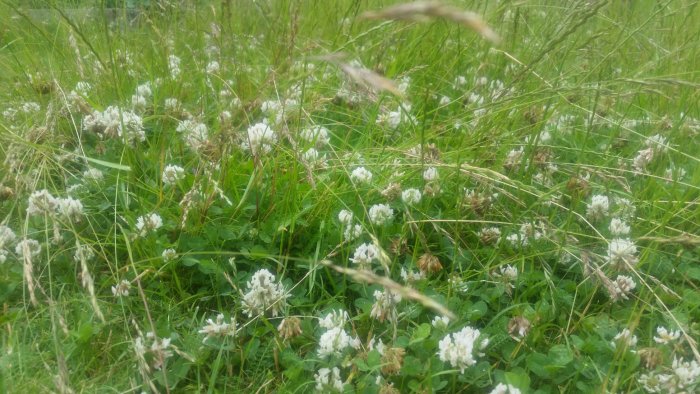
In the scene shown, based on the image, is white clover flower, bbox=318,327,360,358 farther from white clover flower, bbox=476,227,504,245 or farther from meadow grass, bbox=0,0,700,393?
white clover flower, bbox=476,227,504,245

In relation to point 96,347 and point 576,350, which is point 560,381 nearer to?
point 576,350

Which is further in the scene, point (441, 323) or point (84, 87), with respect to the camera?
point (84, 87)

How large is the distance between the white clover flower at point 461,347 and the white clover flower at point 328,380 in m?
0.27

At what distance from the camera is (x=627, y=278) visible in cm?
201

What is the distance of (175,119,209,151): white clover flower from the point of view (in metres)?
2.40

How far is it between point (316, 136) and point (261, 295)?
0.84m

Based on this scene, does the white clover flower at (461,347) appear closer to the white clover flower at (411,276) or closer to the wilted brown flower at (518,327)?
the wilted brown flower at (518,327)

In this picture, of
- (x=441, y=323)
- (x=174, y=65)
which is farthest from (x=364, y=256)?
(x=174, y=65)

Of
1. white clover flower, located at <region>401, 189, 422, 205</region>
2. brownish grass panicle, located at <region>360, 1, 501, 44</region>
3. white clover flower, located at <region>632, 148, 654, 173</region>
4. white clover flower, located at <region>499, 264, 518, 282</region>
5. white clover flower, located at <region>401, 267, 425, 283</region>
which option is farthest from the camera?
white clover flower, located at <region>632, 148, 654, 173</region>

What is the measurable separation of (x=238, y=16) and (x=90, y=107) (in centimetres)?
155

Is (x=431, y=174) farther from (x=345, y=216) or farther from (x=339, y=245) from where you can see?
(x=339, y=245)

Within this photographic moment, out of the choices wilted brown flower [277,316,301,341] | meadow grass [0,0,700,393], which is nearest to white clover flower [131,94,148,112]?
meadow grass [0,0,700,393]

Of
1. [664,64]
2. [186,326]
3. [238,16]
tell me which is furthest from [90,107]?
[664,64]

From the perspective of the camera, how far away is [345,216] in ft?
7.16
